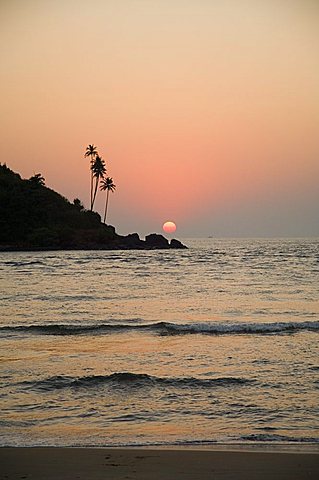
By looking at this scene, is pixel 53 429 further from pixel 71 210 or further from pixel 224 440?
pixel 71 210

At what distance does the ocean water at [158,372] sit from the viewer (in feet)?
24.5

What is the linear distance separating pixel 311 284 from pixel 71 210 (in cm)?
8222

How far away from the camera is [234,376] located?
1045cm

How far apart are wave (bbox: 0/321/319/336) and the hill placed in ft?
250

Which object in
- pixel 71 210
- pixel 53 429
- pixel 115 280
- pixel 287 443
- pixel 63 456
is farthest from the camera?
pixel 71 210

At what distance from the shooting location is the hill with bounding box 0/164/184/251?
9594 centimetres

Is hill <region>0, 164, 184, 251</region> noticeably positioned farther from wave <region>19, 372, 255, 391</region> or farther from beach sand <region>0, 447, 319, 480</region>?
beach sand <region>0, 447, 319, 480</region>

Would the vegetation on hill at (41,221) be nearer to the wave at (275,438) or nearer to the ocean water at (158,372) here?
the ocean water at (158,372)

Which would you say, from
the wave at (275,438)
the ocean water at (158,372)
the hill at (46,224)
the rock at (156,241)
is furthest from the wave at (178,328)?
the rock at (156,241)

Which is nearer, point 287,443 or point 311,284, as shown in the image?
point 287,443

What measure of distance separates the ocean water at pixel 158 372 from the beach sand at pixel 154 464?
19.3 inches

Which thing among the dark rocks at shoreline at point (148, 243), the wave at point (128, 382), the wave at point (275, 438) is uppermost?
the dark rocks at shoreline at point (148, 243)

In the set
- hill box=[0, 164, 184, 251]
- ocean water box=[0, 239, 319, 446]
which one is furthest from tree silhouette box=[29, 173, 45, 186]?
ocean water box=[0, 239, 319, 446]

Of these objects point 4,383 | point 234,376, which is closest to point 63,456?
point 4,383
